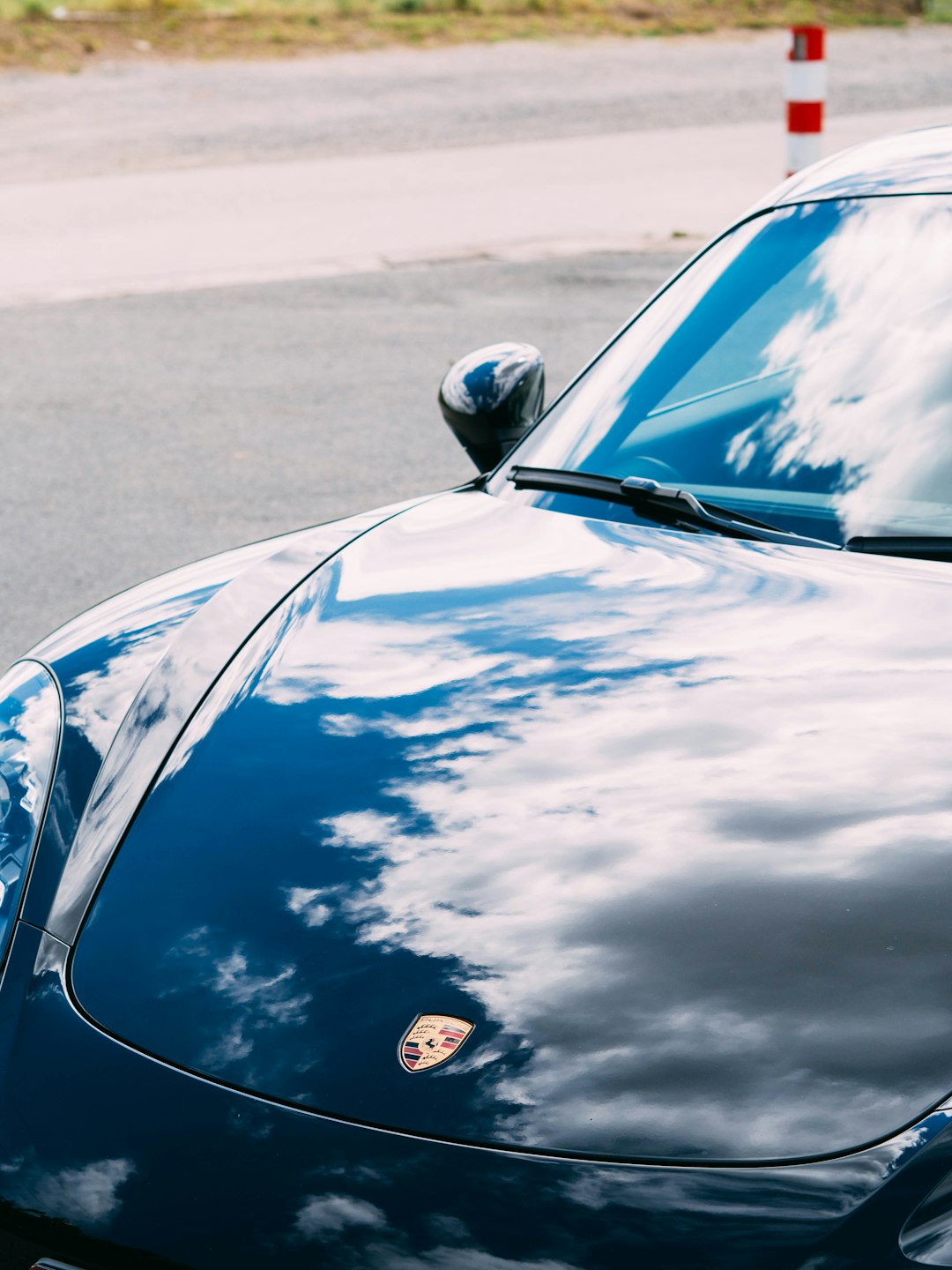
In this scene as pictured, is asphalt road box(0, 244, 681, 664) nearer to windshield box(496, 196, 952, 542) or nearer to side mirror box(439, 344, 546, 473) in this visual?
side mirror box(439, 344, 546, 473)

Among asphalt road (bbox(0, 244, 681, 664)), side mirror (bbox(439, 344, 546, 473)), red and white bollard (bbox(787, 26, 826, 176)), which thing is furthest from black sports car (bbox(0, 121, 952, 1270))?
red and white bollard (bbox(787, 26, 826, 176))

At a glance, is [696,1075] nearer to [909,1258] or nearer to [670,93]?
[909,1258]

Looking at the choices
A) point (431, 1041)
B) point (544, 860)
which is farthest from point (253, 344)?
point (431, 1041)

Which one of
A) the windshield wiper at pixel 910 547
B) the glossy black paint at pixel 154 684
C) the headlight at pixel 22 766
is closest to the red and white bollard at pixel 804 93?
the glossy black paint at pixel 154 684

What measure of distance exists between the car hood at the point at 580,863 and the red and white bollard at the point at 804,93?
20.2 ft

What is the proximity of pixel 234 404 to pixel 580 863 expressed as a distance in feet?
17.1

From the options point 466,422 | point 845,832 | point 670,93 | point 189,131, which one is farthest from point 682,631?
point 670,93

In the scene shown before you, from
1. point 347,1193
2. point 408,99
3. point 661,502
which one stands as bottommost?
point 408,99

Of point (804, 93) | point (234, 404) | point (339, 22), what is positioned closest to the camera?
point (234, 404)

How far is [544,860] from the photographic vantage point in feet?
5.26

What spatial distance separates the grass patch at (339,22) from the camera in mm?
18031

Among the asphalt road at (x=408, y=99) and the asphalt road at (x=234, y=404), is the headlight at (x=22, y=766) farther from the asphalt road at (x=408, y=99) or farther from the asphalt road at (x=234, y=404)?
the asphalt road at (x=408, y=99)

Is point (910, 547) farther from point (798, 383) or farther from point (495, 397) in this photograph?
point (495, 397)

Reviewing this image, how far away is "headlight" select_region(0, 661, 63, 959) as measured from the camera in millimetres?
1812
